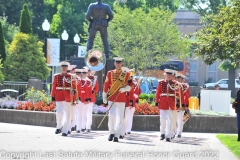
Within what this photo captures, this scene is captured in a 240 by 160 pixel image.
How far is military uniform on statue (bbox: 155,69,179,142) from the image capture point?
20469 mm

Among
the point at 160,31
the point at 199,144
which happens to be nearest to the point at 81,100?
the point at 199,144

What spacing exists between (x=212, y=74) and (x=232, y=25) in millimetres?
65643

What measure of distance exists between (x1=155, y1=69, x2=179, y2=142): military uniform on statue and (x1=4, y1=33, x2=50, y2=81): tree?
18.8 meters

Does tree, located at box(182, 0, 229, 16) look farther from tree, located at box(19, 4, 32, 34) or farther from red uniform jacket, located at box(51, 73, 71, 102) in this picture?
red uniform jacket, located at box(51, 73, 71, 102)

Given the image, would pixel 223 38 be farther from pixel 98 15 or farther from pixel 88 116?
pixel 98 15

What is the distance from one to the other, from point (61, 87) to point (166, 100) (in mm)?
2934

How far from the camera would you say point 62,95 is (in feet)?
69.4

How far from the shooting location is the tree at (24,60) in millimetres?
38594

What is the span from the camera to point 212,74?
84.8 meters

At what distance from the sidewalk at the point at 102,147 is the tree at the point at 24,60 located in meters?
17.4

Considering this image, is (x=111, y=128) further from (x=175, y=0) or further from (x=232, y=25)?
(x=175, y=0)

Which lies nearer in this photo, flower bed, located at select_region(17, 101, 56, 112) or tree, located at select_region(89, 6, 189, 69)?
flower bed, located at select_region(17, 101, 56, 112)

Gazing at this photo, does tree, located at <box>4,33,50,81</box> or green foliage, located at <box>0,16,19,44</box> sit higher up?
green foliage, located at <box>0,16,19,44</box>

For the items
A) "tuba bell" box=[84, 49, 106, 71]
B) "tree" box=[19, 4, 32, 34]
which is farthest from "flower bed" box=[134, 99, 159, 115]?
"tree" box=[19, 4, 32, 34]
